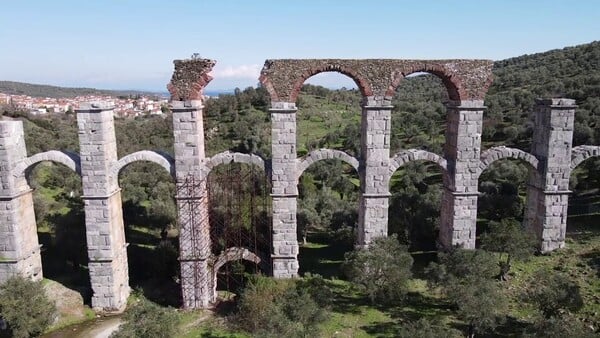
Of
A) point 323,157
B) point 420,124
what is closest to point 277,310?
point 323,157

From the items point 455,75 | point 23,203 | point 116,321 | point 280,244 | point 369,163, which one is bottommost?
point 116,321

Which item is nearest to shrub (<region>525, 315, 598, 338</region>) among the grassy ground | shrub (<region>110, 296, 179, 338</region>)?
the grassy ground

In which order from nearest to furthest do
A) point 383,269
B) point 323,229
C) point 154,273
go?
point 383,269 < point 154,273 < point 323,229

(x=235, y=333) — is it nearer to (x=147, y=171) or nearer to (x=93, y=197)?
(x=93, y=197)

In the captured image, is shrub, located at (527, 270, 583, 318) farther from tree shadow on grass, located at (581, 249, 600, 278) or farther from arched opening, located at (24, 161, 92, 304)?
arched opening, located at (24, 161, 92, 304)

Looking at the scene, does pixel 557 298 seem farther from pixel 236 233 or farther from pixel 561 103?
pixel 236 233

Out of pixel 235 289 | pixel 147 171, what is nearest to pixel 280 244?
pixel 235 289

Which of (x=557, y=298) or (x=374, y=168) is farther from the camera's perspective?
(x=374, y=168)
